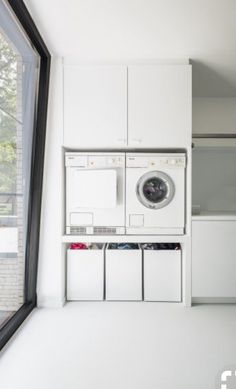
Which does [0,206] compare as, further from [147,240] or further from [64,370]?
[147,240]

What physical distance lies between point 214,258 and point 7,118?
2.26 m

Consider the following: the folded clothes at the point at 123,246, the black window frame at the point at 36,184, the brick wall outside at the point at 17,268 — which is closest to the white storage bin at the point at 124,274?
the folded clothes at the point at 123,246

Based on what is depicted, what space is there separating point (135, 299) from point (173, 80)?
88.9 inches

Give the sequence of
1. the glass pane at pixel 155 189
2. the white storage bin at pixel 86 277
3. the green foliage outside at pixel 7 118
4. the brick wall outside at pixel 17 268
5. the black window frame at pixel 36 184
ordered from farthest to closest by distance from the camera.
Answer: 1. the white storage bin at pixel 86 277
2. the glass pane at pixel 155 189
3. the black window frame at pixel 36 184
4. the brick wall outside at pixel 17 268
5. the green foliage outside at pixel 7 118

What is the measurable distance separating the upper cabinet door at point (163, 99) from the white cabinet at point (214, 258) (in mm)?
885

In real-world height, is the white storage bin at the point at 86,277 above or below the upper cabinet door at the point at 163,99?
below

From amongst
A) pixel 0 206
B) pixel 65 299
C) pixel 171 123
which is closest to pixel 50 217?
pixel 0 206

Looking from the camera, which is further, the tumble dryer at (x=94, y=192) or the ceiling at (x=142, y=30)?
the tumble dryer at (x=94, y=192)

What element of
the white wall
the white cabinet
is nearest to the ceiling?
the white wall

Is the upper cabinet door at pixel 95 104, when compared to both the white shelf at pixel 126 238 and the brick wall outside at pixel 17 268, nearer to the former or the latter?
the brick wall outside at pixel 17 268

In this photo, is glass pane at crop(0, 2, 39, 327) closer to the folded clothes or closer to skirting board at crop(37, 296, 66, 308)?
skirting board at crop(37, 296, 66, 308)

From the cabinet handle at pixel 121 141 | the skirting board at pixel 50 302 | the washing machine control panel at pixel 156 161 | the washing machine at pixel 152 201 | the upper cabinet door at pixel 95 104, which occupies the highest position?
the upper cabinet door at pixel 95 104

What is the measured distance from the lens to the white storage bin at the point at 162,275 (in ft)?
8.83

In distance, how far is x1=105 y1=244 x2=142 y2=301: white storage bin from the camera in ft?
8.86
